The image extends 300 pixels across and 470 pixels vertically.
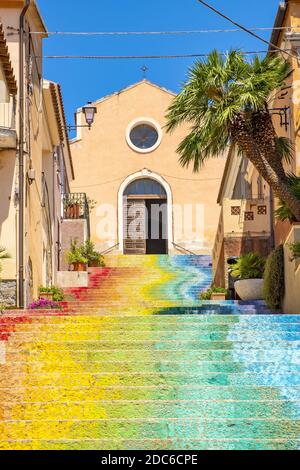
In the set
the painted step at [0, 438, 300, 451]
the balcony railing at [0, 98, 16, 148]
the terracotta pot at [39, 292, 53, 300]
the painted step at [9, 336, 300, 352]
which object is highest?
the balcony railing at [0, 98, 16, 148]

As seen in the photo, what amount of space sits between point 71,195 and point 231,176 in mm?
6079

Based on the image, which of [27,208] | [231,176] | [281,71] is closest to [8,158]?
[27,208]

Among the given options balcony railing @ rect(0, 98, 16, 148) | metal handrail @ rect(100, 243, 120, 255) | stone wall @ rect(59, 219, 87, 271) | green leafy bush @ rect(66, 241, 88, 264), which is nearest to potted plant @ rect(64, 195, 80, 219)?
stone wall @ rect(59, 219, 87, 271)

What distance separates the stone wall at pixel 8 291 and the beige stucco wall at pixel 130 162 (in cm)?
1754

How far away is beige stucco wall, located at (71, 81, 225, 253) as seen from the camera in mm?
37031

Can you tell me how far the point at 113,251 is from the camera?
3650 centimetres

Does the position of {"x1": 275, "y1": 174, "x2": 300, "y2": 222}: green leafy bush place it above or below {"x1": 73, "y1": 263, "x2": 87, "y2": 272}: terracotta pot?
above

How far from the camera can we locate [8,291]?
62.3ft

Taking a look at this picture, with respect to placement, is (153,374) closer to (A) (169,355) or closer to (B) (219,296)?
(A) (169,355)

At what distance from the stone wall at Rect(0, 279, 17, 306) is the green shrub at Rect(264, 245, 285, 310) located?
533cm

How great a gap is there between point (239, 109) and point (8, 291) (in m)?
6.35

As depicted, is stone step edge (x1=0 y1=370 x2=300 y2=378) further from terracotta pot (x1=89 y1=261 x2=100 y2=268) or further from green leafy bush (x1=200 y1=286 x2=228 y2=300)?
terracotta pot (x1=89 y1=261 x2=100 y2=268)

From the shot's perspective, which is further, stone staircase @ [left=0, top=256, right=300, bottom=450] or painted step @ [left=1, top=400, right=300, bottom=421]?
painted step @ [left=1, top=400, right=300, bottom=421]

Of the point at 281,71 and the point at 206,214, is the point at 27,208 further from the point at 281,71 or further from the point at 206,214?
the point at 206,214
